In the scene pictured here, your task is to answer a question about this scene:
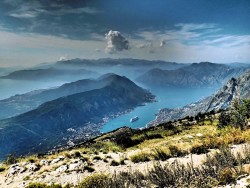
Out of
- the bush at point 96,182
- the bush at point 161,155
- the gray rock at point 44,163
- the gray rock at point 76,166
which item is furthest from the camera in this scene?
the gray rock at point 44,163

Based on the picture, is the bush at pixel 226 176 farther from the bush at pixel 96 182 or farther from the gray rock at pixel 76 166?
the gray rock at pixel 76 166

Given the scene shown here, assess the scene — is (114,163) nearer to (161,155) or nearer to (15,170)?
(161,155)

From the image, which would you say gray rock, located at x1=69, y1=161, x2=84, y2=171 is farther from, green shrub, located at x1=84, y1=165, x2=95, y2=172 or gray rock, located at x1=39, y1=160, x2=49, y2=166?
gray rock, located at x1=39, y1=160, x2=49, y2=166

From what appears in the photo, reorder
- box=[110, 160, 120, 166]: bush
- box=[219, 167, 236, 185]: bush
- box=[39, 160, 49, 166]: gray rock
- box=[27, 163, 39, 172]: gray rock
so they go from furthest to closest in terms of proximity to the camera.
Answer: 1. box=[39, 160, 49, 166]: gray rock
2. box=[27, 163, 39, 172]: gray rock
3. box=[110, 160, 120, 166]: bush
4. box=[219, 167, 236, 185]: bush

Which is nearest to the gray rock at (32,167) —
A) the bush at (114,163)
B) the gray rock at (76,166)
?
the gray rock at (76,166)

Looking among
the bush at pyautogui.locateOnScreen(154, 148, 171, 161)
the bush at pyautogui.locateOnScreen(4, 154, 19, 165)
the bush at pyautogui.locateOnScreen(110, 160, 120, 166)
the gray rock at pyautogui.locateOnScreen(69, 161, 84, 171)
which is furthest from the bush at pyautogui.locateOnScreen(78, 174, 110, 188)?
the bush at pyautogui.locateOnScreen(4, 154, 19, 165)

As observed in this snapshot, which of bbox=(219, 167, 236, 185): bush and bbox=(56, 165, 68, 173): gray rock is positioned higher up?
bbox=(219, 167, 236, 185): bush

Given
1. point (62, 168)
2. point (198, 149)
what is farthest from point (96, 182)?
point (198, 149)

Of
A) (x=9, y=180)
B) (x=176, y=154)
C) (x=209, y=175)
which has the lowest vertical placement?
(x=9, y=180)

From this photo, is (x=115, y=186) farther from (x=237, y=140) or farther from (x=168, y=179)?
(x=237, y=140)

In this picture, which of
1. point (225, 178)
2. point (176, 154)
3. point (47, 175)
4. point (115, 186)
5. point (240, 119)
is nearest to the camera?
point (225, 178)

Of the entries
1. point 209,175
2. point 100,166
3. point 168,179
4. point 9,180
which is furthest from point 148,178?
point 9,180
